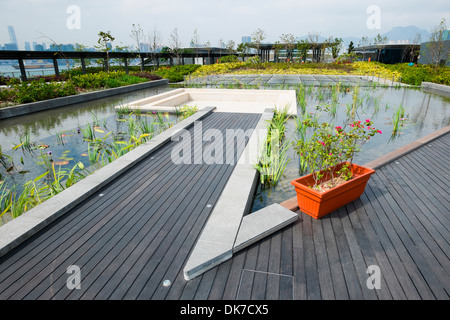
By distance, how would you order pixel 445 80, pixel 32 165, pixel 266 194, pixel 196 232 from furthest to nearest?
pixel 445 80 < pixel 32 165 < pixel 266 194 < pixel 196 232

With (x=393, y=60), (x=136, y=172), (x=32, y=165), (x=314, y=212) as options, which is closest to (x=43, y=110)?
(x=32, y=165)

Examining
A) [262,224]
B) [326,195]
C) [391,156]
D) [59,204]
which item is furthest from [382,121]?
[59,204]

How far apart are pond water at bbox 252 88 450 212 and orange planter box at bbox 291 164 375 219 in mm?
767

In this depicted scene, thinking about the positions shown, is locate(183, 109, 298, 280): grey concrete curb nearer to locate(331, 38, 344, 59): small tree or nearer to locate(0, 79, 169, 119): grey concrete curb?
locate(0, 79, 169, 119): grey concrete curb

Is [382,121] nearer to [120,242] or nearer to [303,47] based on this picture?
[120,242]

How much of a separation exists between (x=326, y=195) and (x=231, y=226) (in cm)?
109

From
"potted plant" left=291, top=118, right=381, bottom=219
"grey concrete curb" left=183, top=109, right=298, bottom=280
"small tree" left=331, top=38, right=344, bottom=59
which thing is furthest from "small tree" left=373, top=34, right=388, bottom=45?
"grey concrete curb" left=183, top=109, right=298, bottom=280

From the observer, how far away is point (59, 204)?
124 inches

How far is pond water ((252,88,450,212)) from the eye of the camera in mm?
4223

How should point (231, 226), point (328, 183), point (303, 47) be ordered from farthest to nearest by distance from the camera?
point (303, 47) → point (328, 183) → point (231, 226)

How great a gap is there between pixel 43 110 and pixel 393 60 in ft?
138

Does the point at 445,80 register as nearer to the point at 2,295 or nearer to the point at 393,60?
the point at 2,295

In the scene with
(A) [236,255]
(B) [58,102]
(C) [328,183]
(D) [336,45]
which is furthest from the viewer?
(D) [336,45]
